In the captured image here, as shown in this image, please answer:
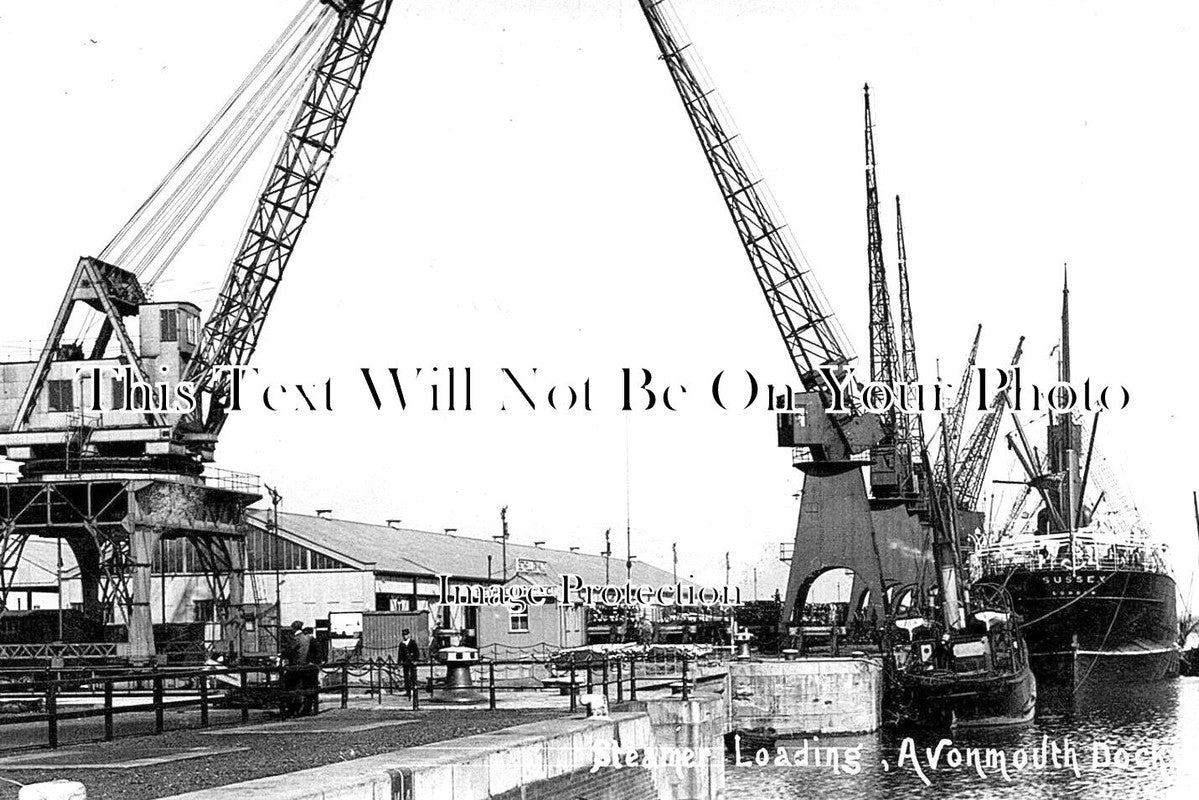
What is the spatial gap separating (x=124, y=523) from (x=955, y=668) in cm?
2850

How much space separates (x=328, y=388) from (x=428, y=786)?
11.9 meters

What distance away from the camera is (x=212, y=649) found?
50.3 meters

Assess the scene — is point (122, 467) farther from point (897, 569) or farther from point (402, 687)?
point (897, 569)

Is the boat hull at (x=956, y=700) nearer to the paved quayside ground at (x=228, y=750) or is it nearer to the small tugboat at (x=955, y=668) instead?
the small tugboat at (x=955, y=668)

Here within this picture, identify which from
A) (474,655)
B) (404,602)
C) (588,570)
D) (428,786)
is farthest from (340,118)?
(588,570)

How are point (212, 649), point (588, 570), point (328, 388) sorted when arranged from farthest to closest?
point (588, 570)
point (212, 649)
point (328, 388)

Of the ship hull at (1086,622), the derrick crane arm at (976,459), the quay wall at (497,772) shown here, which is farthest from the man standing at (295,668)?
the derrick crane arm at (976,459)

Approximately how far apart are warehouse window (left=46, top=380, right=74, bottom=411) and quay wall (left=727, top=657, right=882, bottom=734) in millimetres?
23670

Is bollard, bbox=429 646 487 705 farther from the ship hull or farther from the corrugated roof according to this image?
the ship hull

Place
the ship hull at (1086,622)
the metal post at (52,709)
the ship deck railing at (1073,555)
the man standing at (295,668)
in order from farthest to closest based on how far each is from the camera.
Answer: the ship deck railing at (1073,555), the ship hull at (1086,622), the man standing at (295,668), the metal post at (52,709)

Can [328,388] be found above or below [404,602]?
above

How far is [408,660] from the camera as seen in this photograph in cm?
2941

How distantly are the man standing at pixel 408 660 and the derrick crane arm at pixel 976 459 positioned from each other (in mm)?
73978

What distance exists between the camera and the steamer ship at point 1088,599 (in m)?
76.6
